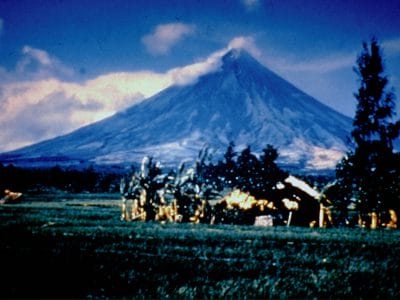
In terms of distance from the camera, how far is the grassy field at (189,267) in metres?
6.89

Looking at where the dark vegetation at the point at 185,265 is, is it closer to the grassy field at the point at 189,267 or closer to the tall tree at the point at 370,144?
the grassy field at the point at 189,267

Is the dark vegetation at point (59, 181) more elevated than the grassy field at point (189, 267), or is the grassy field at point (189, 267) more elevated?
the dark vegetation at point (59, 181)

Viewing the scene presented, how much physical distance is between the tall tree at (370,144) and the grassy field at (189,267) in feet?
42.7

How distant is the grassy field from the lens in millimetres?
6887

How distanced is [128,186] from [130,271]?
18.1 meters

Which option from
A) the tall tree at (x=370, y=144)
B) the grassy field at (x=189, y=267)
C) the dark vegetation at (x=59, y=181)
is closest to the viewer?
the grassy field at (x=189, y=267)

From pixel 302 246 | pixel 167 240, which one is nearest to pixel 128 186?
pixel 167 240

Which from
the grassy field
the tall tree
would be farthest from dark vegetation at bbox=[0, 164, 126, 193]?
the grassy field

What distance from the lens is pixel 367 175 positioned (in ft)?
93.4

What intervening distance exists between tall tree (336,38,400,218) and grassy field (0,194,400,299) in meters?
13.0

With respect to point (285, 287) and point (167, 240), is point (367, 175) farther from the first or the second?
point (285, 287)

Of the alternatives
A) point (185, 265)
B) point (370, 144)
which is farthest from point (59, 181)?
point (185, 265)

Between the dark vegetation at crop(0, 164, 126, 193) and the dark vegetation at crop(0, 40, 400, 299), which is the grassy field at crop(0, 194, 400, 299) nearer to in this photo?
the dark vegetation at crop(0, 40, 400, 299)

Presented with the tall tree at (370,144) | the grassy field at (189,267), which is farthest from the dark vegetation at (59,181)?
the grassy field at (189,267)
